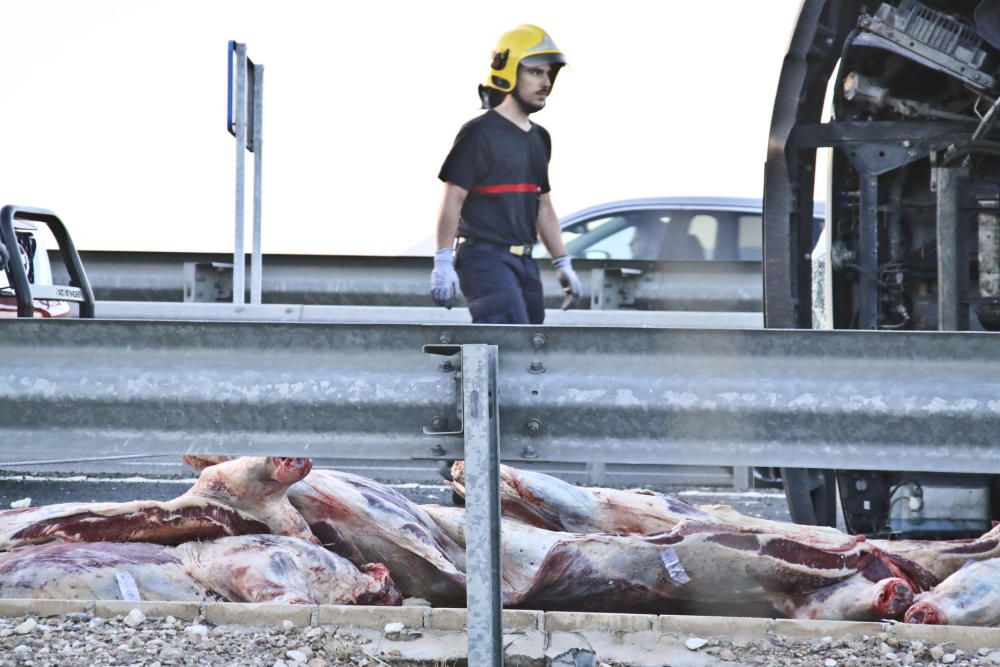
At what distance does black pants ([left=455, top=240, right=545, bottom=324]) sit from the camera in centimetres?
711

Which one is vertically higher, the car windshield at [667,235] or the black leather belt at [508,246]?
the car windshield at [667,235]

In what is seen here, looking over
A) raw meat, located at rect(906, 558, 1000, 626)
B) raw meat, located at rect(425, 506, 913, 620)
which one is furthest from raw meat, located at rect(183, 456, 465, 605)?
raw meat, located at rect(906, 558, 1000, 626)

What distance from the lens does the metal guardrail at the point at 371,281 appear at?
11789 mm

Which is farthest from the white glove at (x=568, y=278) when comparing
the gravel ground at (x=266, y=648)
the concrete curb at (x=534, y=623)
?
the gravel ground at (x=266, y=648)

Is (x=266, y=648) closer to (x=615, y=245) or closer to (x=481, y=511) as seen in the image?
(x=481, y=511)

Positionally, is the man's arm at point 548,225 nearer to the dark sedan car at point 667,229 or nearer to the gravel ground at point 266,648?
the gravel ground at point 266,648

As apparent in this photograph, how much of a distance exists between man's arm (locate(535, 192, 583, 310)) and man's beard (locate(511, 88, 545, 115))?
1.68ft

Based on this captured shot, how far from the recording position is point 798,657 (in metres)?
3.78

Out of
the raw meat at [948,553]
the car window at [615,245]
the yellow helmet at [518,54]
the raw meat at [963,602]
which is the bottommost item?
the raw meat at [963,602]

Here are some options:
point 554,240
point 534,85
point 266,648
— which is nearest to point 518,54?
point 534,85

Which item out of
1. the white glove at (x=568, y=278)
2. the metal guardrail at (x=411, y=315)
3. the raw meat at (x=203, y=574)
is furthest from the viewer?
the metal guardrail at (x=411, y=315)

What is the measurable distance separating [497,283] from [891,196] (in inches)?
81.8

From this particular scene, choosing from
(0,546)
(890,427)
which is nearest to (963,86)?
(890,427)

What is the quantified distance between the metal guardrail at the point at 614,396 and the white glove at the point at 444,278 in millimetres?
4075
